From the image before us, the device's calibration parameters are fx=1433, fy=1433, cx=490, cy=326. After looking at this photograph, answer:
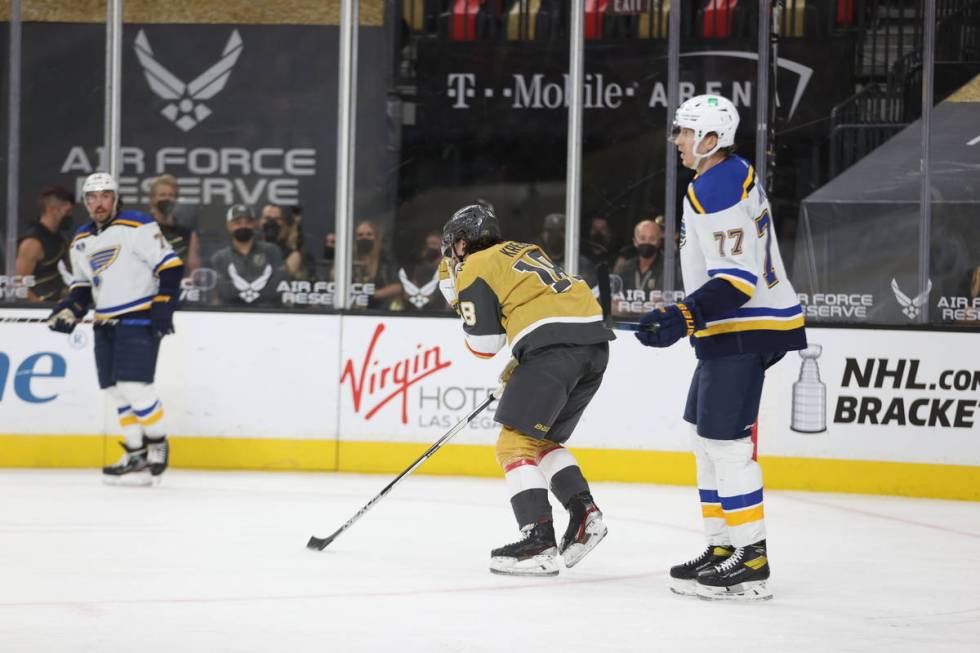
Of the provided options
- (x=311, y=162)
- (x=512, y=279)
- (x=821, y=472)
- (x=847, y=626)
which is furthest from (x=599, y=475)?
(x=847, y=626)

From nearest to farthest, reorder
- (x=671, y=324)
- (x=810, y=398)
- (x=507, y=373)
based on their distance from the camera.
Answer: (x=671, y=324), (x=507, y=373), (x=810, y=398)

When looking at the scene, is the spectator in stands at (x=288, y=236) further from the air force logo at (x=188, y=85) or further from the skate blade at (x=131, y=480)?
the skate blade at (x=131, y=480)

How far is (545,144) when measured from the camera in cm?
744

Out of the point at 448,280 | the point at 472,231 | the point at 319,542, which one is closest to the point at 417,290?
the point at 319,542

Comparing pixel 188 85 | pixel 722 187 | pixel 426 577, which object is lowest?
pixel 426 577

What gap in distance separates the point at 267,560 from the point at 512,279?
117 cm

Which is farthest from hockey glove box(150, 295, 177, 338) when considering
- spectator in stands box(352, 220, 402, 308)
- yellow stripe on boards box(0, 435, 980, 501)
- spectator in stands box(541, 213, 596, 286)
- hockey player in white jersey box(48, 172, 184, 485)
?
spectator in stands box(541, 213, 596, 286)

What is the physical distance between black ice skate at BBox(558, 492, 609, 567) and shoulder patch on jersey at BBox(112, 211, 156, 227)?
304 centimetres

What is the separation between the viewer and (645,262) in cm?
728

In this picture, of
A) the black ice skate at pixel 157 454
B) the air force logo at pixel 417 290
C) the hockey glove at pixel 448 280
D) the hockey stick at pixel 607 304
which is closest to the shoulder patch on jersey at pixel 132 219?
the black ice skate at pixel 157 454

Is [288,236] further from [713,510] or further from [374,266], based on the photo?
[713,510]

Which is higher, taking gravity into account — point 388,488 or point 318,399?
point 318,399

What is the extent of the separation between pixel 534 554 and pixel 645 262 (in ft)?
10.8

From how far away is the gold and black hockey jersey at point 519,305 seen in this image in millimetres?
4160
